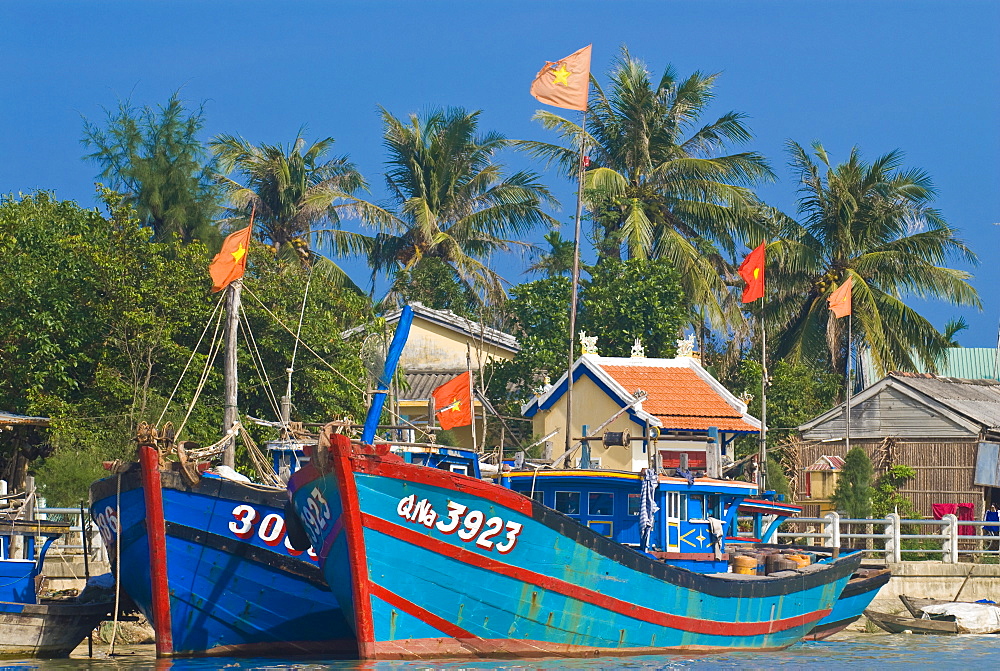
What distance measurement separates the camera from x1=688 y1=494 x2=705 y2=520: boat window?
861 inches

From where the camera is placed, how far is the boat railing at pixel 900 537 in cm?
2828

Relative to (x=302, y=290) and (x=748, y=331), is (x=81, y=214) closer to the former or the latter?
(x=302, y=290)

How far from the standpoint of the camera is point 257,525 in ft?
63.6

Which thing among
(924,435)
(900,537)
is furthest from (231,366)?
(924,435)

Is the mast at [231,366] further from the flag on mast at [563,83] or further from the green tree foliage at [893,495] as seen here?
the green tree foliage at [893,495]

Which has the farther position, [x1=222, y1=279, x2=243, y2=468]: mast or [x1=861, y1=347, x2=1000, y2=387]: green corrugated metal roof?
[x1=861, y1=347, x2=1000, y2=387]: green corrugated metal roof

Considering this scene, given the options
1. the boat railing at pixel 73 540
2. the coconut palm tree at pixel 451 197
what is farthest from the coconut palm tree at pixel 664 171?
the boat railing at pixel 73 540

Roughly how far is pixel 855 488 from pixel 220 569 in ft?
60.5

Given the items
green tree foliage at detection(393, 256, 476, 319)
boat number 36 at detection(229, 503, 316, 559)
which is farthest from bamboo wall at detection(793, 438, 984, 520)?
boat number 36 at detection(229, 503, 316, 559)

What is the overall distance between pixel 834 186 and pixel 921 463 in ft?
31.8

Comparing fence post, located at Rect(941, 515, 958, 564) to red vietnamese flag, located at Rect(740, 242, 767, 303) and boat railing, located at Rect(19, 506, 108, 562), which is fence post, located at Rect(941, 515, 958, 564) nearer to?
red vietnamese flag, located at Rect(740, 242, 767, 303)

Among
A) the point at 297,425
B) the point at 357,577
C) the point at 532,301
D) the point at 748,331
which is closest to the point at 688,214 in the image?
the point at 748,331

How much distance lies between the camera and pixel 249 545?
63.4 feet

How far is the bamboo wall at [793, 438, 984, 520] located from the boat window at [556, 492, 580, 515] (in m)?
15.4
